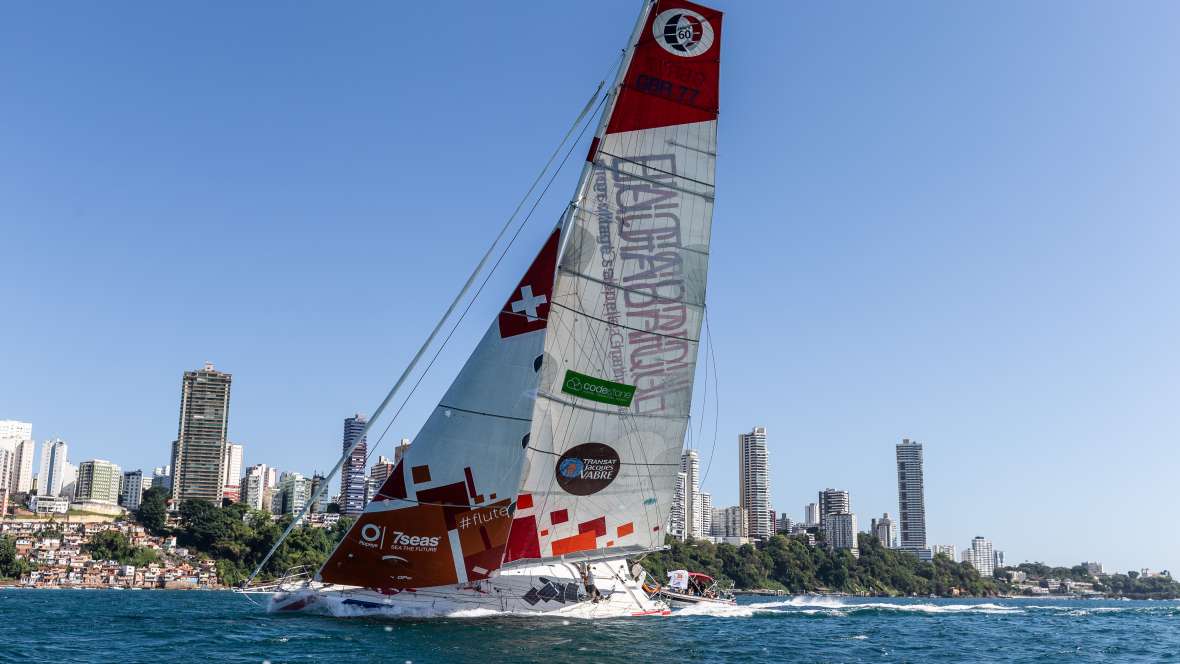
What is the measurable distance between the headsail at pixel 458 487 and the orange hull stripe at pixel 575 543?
105 inches

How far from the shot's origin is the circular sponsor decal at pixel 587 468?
29.9 m

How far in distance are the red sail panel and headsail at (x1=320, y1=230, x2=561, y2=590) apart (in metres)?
7.16

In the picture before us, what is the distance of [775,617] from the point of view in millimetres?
42156

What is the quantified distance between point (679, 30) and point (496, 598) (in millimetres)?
17966

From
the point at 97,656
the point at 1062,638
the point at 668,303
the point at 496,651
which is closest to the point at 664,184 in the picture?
the point at 668,303

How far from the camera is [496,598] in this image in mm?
28641

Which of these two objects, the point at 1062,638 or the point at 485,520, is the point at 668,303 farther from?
the point at 1062,638

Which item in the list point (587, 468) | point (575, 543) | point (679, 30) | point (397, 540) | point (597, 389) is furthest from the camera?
point (575, 543)

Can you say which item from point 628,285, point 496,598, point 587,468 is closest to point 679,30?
point 628,285

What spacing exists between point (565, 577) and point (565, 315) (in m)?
8.16

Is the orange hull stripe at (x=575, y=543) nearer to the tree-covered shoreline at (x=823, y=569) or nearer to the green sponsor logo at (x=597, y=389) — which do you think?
the green sponsor logo at (x=597, y=389)

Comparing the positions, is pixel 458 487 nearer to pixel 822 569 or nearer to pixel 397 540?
pixel 397 540

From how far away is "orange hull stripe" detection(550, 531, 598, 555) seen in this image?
30469 mm

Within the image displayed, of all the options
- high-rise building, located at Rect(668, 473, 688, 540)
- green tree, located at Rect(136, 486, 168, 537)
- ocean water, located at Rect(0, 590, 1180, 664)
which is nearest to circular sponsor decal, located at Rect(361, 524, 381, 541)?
ocean water, located at Rect(0, 590, 1180, 664)
